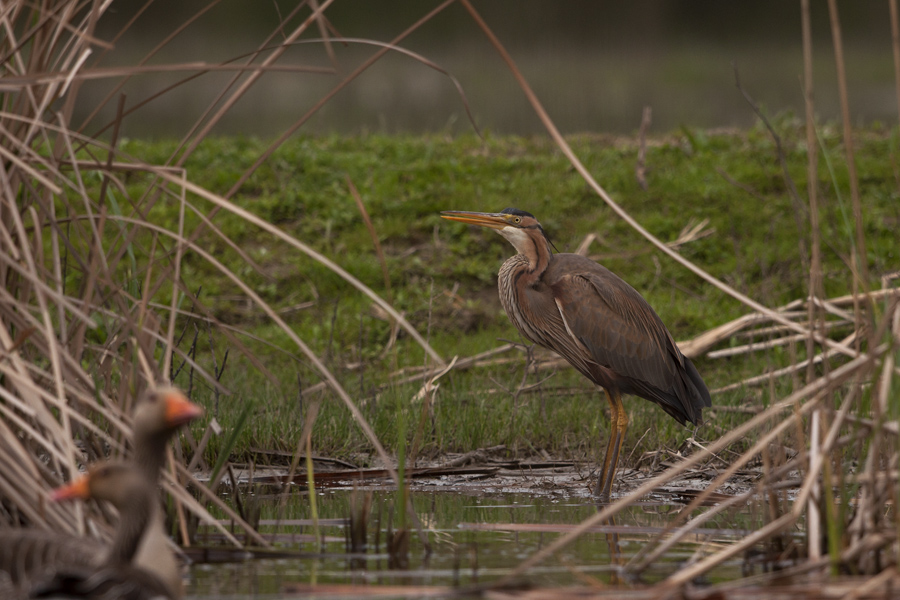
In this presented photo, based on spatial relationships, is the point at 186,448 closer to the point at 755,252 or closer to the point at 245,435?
the point at 245,435

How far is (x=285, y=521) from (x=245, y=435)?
1708 millimetres

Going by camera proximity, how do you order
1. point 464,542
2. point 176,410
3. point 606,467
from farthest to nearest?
point 606,467 < point 464,542 < point 176,410

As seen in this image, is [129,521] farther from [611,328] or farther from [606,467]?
[611,328]

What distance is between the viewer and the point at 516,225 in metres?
6.24

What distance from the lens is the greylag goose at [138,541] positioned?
2.45 meters

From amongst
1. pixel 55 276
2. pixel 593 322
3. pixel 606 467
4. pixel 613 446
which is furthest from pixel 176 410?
pixel 593 322

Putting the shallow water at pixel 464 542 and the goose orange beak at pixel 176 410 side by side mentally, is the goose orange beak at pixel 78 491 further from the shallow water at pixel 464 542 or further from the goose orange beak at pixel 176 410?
the shallow water at pixel 464 542

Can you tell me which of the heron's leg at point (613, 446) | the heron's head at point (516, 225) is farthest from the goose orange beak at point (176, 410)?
the heron's head at point (516, 225)

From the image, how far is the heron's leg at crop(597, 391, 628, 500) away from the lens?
199 inches

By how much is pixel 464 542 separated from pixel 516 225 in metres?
2.94

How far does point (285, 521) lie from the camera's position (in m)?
3.71

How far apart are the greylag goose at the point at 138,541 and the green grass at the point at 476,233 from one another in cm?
399

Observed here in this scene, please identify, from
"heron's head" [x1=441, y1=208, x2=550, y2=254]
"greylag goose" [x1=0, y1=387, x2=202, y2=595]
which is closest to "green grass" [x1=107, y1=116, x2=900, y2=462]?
"heron's head" [x1=441, y1=208, x2=550, y2=254]

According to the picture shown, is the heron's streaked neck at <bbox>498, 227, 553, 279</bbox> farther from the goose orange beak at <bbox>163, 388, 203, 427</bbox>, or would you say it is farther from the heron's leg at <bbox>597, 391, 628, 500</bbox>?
the goose orange beak at <bbox>163, 388, 203, 427</bbox>
